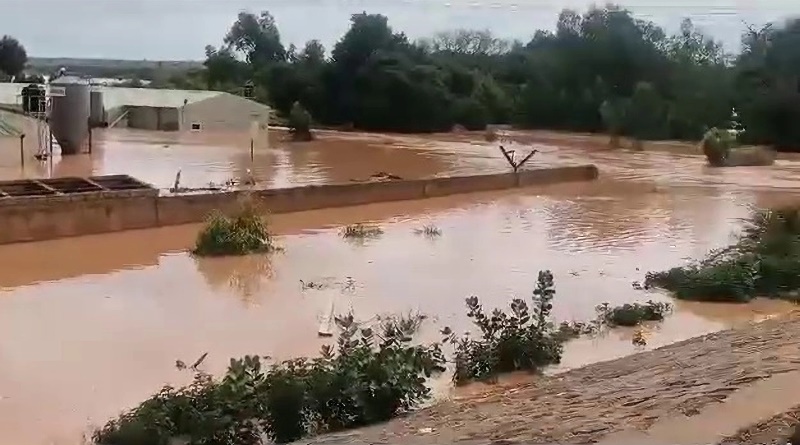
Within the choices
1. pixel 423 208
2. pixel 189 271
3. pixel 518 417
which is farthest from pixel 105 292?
pixel 423 208

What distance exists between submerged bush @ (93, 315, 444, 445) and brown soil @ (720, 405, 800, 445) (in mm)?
2137

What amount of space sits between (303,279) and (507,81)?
33.5 meters

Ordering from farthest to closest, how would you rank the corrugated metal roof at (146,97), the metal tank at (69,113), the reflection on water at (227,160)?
the corrugated metal roof at (146,97), the metal tank at (69,113), the reflection on water at (227,160)

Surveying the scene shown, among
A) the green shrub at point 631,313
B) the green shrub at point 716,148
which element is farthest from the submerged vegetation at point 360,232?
the green shrub at point 716,148

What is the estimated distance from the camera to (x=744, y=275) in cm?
1041

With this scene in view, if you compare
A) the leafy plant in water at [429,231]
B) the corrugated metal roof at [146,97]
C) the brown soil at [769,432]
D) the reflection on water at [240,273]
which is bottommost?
the reflection on water at [240,273]

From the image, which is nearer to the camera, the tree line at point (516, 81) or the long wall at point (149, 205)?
the long wall at point (149, 205)

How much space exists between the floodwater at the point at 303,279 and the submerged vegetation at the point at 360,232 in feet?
0.79

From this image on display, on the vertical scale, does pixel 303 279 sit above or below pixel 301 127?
below

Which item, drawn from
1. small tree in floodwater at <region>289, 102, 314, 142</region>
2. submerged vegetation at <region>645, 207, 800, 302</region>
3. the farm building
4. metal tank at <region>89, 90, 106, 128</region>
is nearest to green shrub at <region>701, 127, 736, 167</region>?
small tree in floodwater at <region>289, 102, 314, 142</region>

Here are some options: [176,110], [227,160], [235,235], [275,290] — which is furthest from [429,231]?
[176,110]

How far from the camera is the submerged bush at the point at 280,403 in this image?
17.1ft

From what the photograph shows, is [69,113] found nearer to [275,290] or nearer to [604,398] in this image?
[275,290]

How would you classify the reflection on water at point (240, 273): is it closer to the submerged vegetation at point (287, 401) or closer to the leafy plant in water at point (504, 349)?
the leafy plant in water at point (504, 349)
